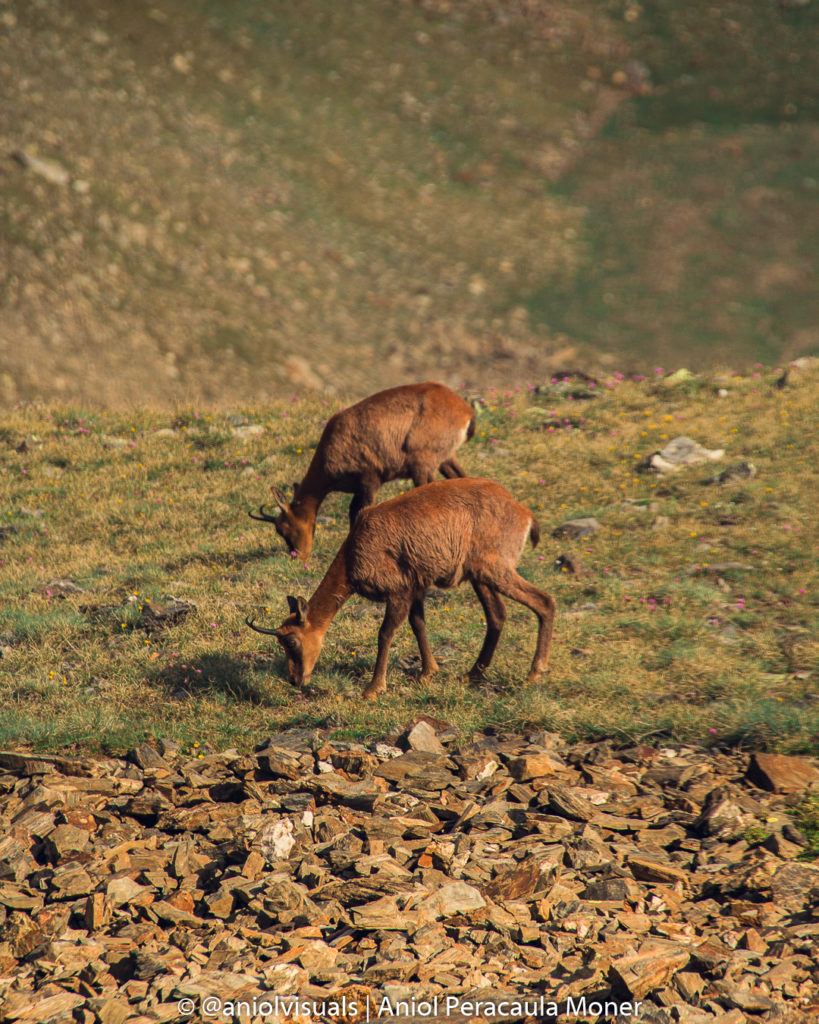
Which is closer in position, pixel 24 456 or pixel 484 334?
pixel 24 456

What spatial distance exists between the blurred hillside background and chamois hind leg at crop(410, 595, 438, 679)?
1785 cm

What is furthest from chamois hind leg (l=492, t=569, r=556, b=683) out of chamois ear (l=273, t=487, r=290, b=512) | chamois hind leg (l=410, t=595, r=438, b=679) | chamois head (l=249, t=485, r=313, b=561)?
chamois ear (l=273, t=487, r=290, b=512)

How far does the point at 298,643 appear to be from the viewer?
29.4ft

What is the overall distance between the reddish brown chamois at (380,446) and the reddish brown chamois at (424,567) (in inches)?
135

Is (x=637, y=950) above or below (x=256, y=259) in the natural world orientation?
below

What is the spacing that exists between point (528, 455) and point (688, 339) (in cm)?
1942

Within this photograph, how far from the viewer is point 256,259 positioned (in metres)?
35.9

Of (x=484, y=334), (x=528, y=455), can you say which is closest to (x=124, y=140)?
(x=484, y=334)

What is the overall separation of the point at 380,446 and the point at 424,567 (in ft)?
13.2

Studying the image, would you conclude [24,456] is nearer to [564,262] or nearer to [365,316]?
[365,316]

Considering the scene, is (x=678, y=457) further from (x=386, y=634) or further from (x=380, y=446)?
(x=386, y=634)

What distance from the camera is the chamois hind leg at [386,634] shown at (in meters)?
8.95

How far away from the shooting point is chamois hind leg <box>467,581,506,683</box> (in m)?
9.18

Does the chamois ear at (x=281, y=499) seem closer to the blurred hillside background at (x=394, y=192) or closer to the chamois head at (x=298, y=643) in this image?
the chamois head at (x=298, y=643)
